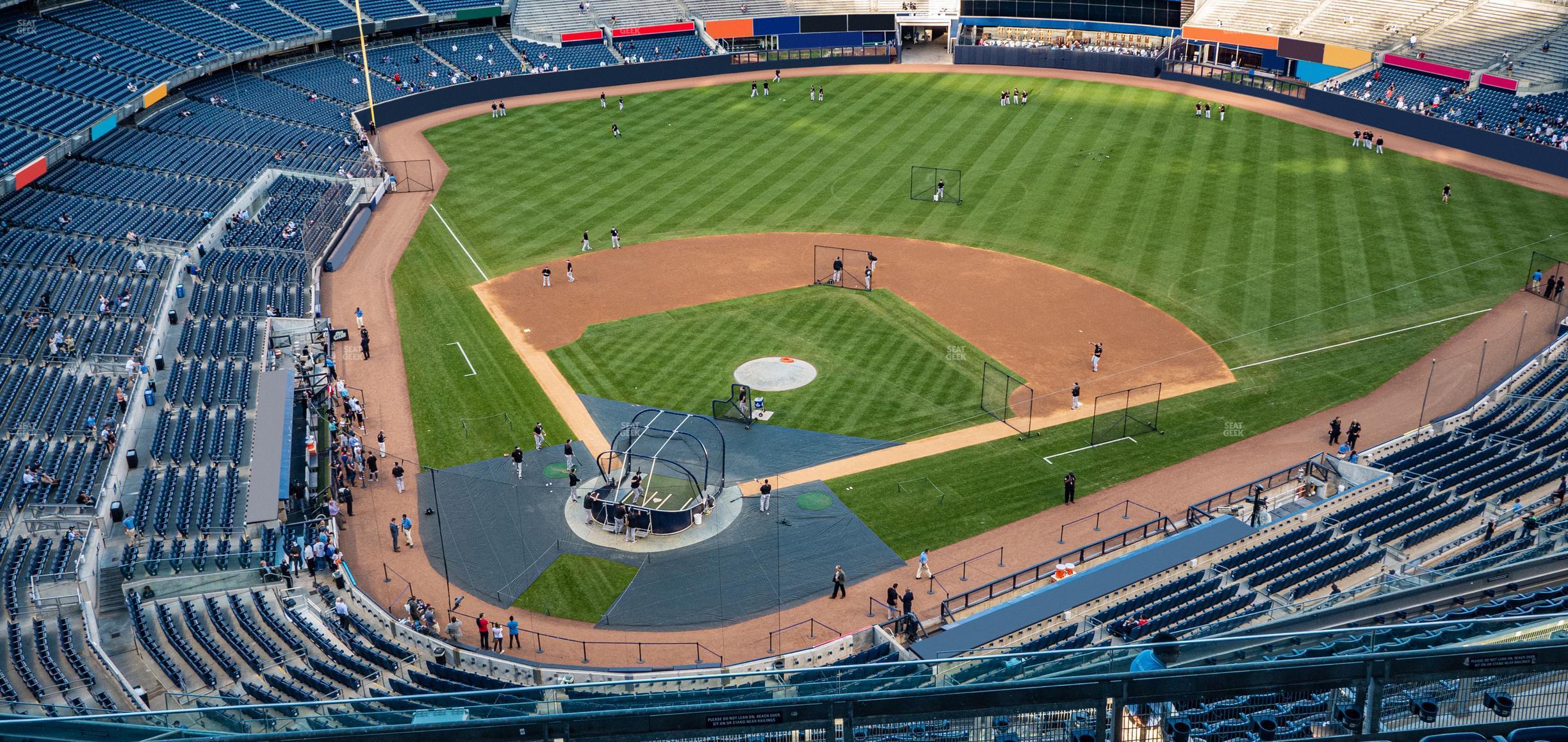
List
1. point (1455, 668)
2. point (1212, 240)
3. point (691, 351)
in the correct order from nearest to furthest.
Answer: point (1455, 668)
point (691, 351)
point (1212, 240)

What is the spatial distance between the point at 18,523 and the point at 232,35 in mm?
48468

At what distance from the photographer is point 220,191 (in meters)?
56.6

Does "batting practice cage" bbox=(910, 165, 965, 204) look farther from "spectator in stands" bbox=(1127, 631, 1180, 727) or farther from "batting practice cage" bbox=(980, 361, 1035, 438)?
"spectator in stands" bbox=(1127, 631, 1180, 727)

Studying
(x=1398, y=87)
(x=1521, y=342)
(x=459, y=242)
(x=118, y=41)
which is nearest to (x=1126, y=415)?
(x=1521, y=342)

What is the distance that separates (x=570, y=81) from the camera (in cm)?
7975

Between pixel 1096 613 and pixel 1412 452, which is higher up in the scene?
pixel 1412 452

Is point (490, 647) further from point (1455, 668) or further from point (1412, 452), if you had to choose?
point (1412, 452)

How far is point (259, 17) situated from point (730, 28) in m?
31.5

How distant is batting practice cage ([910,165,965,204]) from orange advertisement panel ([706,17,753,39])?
3035 centimetres

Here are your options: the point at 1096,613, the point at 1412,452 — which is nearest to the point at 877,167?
the point at 1412,452

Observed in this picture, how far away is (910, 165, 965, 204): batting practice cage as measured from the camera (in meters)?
60.5

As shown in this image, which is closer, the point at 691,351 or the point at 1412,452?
the point at 1412,452

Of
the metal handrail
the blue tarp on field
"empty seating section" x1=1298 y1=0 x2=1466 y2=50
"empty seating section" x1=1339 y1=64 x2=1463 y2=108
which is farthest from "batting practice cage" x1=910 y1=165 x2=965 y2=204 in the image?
the metal handrail

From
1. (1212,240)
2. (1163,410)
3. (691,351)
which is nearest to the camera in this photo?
(1163,410)
